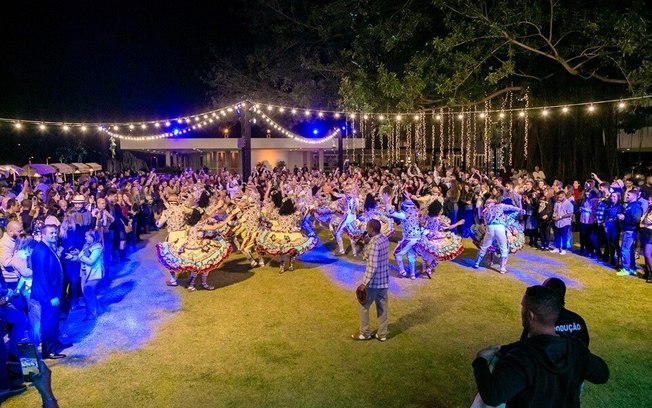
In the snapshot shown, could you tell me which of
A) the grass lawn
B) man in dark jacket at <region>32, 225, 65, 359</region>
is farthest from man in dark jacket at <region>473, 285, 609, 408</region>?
man in dark jacket at <region>32, 225, 65, 359</region>

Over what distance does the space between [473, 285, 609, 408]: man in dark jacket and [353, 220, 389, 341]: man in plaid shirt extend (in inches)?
156

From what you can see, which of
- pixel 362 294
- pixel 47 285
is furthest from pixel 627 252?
pixel 47 285

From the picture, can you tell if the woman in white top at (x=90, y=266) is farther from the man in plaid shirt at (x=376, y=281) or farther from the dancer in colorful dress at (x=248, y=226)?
the man in plaid shirt at (x=376, y=281)

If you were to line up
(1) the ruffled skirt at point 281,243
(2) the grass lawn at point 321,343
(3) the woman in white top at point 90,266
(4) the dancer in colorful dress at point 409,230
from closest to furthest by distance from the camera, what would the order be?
(2) the grass lawn at point 321,343
(3) the woman in white top at point 90,266
(4) the dancer in colorful dress at point 409,230
(1) the ruffled skirt at point 281,243

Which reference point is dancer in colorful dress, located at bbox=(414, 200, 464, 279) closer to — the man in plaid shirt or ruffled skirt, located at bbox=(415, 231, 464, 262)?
ruffled skirt, located at bbox=(415, 231, 464, 262)

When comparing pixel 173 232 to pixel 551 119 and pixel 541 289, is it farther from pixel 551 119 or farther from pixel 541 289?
pixel 551 119

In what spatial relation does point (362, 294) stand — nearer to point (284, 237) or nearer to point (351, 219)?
point (284, 237)

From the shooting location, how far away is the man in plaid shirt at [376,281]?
6738mm

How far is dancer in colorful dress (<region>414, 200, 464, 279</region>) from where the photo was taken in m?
10.1

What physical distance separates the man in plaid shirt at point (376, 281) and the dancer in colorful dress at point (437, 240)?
349 centimetres

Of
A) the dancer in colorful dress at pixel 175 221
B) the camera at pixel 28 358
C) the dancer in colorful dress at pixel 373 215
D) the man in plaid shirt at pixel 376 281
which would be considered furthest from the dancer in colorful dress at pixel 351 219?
the camera at pixel 28 358

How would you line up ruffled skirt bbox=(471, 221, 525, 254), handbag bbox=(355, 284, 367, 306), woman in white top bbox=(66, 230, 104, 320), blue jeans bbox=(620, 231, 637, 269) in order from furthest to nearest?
1. ruffled skirt bbox=(471, 221, 525, 254)
2. blue jeans bbox=(620, 231, 637, 269)
3. woman in white top bbox=(66, 230, 104, 320)
4. handbag bbox=(355, 284, 367, 306)

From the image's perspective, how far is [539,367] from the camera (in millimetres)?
2609

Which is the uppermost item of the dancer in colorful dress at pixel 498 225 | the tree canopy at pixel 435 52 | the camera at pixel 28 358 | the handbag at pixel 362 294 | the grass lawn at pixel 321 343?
the tree canopy at pixel 435 52
